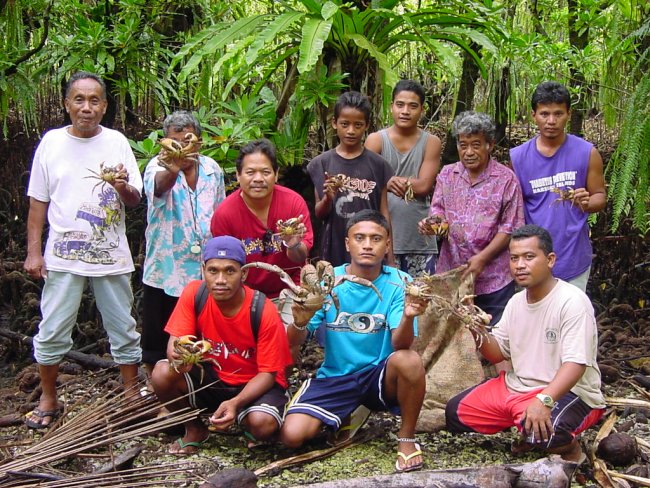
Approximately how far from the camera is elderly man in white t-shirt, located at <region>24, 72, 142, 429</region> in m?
3.93

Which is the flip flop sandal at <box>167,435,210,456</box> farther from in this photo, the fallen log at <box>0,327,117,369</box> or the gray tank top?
the gray tank top

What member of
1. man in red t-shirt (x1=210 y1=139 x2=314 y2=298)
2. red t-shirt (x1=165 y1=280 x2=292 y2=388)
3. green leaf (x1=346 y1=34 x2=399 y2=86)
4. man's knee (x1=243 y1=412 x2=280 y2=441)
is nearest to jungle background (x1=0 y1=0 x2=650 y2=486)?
green leaf (x1=346 y1=34 x2=399 y2=86)

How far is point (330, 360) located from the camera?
378cm

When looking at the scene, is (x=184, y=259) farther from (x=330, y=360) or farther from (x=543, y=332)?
(x=543, y=332)

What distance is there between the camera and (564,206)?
4.09 metres

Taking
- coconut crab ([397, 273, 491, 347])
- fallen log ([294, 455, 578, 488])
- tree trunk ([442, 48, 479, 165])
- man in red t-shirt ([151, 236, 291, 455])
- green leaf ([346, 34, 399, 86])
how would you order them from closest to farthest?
fallen log ([294, 455, 578, 488])
coconut crab ([397, 273, 491, 347])
man in red t-shirt ([151, 236, 291, 455])
green leaf ([346, 34, 399, 86])
tree trunk ([442, 48, 479, 165])

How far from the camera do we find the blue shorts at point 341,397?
3.63 metres

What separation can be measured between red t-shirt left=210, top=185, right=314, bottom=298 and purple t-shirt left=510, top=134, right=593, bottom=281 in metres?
1.32

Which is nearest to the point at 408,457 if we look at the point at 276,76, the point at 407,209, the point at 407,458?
the point at 407,458

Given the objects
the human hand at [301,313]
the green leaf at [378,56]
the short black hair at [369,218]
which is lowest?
the human hand at [301,313]

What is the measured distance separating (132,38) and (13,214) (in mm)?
2081

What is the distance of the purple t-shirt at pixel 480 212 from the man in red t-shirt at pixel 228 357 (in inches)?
47.9

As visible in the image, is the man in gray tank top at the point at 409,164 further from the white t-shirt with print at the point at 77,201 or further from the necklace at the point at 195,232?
the white t-shirt with print at the point at 77,201

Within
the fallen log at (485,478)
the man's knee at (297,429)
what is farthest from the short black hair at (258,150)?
the fallen log at (485,478)
